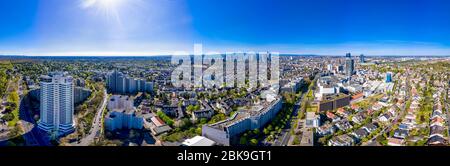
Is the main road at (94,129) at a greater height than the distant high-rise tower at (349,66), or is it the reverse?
the distant high-rise tower at (349,66)

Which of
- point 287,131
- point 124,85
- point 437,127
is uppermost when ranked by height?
point 124,85

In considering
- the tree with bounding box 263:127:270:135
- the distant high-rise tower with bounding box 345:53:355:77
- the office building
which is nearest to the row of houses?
the tree with bounding box 263:127:270:135

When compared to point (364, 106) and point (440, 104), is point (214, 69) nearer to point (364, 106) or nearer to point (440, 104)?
point (364, 106)

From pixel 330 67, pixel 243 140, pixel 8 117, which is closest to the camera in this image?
pixel 243 140

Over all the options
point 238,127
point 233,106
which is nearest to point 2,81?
point 233,106

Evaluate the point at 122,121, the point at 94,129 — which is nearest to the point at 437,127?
the point at 122,121

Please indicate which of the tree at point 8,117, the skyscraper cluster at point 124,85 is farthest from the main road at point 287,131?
the tree at point 8,117

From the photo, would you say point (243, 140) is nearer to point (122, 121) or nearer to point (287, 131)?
point (287, 131)

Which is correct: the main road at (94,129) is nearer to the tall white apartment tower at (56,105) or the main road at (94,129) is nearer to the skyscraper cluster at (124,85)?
the tall white apartment tower at (56,105)
